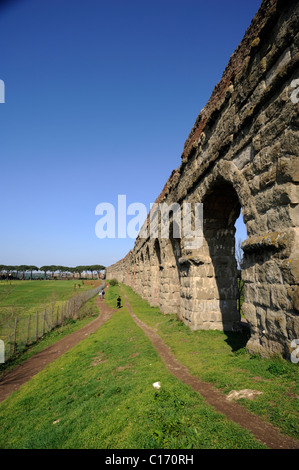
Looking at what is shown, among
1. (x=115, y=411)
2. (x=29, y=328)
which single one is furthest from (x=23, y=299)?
(x=115, y=411)

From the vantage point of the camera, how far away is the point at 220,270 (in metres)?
8.27

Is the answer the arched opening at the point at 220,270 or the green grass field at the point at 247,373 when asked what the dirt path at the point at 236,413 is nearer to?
the green grass field at the point at 247,373

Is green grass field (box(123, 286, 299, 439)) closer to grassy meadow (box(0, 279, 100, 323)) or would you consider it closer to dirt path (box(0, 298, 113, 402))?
dirt path (box(0, 298, 113, 402))

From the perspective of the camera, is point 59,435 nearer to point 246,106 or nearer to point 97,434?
point 97,434

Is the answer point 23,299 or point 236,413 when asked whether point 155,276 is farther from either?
point 23,299

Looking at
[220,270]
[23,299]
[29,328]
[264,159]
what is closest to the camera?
[264,159]

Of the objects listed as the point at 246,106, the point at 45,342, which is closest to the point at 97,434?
the point at 246,106

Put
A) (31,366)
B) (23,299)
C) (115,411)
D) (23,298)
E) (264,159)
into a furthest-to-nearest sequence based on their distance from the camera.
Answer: (23,298), (23,299), (31,366), (264,159), (115,411)

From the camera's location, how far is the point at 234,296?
825 cm

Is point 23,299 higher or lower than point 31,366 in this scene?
higher

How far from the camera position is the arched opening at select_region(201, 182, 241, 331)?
8133mm

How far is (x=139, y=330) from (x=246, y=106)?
8.61 meters

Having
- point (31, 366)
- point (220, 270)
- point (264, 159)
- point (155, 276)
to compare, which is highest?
point (264, 159)

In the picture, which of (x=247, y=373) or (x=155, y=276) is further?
(x=155, y=276)
